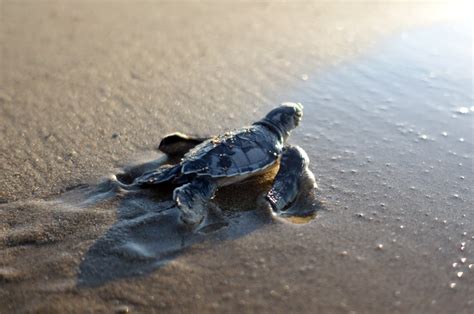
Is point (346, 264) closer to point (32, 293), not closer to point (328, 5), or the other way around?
point (32, 293)

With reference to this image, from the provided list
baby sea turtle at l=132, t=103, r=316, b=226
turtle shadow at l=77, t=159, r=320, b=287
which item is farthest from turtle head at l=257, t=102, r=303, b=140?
turtle shadow at l=77, t=159, r=320, b=287

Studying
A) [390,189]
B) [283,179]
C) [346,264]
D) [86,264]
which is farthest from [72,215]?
[390,189]

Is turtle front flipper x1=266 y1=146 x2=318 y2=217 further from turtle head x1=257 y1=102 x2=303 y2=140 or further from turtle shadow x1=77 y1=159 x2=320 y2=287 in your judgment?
turtle head x1=257 y1=102 x2=303 y2=140

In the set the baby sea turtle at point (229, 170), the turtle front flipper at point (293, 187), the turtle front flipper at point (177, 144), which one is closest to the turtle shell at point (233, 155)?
the baby sea turtle at point (229, 170)

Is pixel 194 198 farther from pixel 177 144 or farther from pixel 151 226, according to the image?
pixel 177 144

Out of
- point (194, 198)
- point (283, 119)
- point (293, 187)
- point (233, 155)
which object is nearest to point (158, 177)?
point (194, 198)
